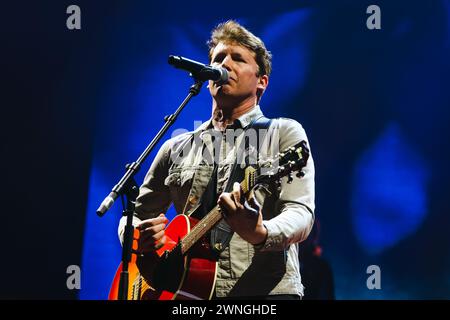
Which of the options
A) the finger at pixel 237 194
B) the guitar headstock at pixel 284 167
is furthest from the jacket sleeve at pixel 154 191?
the finger at pixel 237 194

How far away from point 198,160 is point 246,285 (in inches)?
29.0

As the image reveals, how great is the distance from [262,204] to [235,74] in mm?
733

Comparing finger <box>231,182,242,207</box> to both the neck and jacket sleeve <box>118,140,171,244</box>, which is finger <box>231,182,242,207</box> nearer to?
the neck

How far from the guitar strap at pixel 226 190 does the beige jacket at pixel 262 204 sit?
3 cm

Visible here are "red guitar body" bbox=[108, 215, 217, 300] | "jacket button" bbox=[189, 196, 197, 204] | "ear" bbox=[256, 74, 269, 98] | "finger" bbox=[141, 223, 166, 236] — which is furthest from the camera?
"ear" bbox=[256, 74, 269, 98]

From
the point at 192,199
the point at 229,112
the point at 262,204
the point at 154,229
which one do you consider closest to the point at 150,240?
the point at 154,229

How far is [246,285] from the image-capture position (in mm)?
2305

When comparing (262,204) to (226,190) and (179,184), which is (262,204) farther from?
(179,184)

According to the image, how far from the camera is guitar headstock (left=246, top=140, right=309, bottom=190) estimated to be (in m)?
2.22

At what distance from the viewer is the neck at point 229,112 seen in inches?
112

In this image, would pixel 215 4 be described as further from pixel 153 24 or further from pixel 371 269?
pixel 371 269

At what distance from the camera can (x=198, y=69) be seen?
8.04 feet

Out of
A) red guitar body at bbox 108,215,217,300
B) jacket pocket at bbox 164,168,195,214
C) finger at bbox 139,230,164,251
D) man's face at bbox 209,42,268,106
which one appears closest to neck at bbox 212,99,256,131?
man's face at bbox 209,42,268,106

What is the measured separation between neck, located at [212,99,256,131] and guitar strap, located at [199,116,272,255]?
12 centimetres
